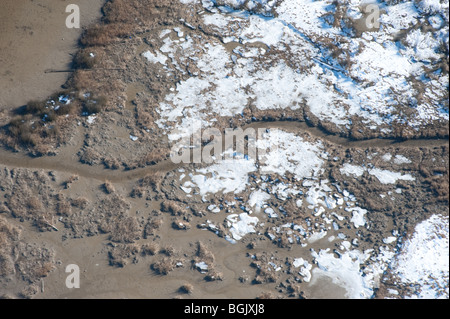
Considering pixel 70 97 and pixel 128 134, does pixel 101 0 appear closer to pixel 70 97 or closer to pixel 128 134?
pixel 70 97

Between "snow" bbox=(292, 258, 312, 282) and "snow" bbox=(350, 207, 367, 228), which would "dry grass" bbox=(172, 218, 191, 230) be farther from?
"snow" bbox=(350, 207, 367, 228)

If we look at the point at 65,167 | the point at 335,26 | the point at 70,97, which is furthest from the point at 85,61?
the point at 335,26

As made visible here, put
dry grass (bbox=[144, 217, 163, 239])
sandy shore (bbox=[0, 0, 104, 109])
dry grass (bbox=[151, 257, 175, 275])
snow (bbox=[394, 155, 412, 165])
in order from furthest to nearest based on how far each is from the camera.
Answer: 1. sandy shore (bbox=[0, 0, 104, 109])
2. snow (bbox=[394, 155, 412, 165])
3. dry grass (bbox=[144, 217, 163, 239])
4. dry grass (bbox=[151, 257, 175, 275])

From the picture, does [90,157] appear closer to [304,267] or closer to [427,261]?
Answer: [304,267]

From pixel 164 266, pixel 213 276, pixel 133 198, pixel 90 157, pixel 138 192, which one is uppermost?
pixel 90 157

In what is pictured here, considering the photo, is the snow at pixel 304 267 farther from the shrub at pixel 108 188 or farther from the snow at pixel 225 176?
the shrub at pixel 108 188

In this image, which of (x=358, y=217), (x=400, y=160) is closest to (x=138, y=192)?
(x=358, y=217)

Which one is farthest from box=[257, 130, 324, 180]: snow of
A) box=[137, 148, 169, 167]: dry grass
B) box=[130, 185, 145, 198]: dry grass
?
box=[130, 185, 145, 198]: dry grass
